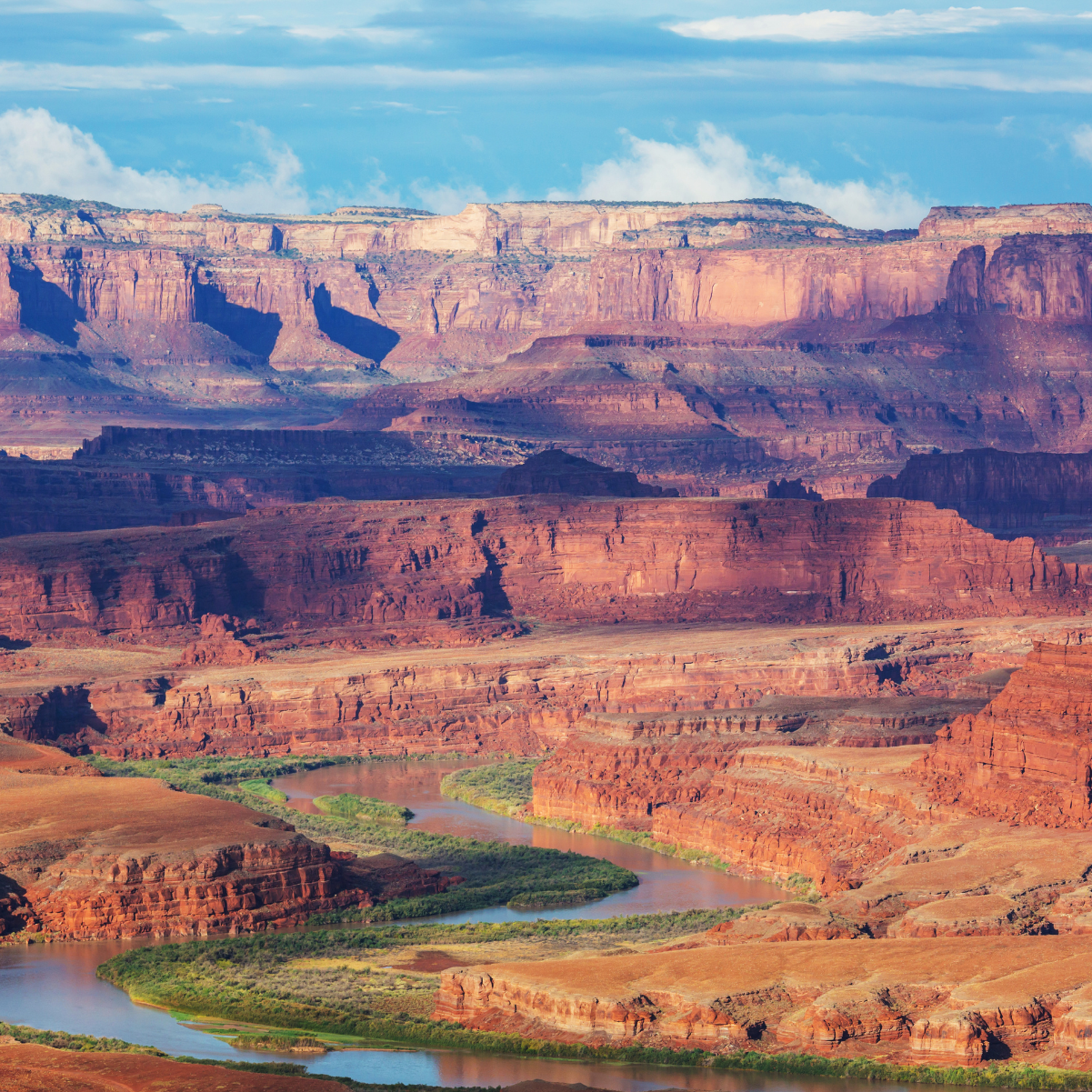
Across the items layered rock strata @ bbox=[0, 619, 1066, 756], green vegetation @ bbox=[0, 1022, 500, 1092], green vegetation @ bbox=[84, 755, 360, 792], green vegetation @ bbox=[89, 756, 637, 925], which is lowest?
green vegetation @ bbox=[0, 1022, 500, 1092]

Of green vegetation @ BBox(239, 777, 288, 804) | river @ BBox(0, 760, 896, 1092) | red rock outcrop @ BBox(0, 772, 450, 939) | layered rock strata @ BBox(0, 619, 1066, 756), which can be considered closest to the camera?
river @ BBox(0, 760, 896, 1092)

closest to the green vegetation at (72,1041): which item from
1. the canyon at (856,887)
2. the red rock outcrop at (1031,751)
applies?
the canyon at (856,887)

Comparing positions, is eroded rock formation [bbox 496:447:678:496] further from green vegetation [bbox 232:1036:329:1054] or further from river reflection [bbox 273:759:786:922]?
green vegetation [bbox 232:1036:329:1054]

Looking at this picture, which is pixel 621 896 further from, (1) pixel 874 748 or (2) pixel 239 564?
(2) pixel 239 564

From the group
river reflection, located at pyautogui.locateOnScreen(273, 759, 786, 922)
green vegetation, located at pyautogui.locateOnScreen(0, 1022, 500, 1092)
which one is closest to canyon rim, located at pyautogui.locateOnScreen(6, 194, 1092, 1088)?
river reflection, located at pyautogui.locateOnScreen(273, 759, 786, 922)

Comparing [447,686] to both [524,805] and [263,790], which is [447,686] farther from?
[524,805]

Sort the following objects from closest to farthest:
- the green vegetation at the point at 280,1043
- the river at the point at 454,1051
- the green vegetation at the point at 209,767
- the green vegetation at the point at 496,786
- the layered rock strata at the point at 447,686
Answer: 1. the river at the point at 454,1051
2. the green vegetation at the point at 280,1043
3. the green vegetation at the point at 496,786
4. the green vegetation at the point at 209,767
5. the layered rock strata at the point at 447,686

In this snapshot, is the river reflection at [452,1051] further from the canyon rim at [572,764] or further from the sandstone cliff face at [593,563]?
the sandstone cliff face at [593,563]
